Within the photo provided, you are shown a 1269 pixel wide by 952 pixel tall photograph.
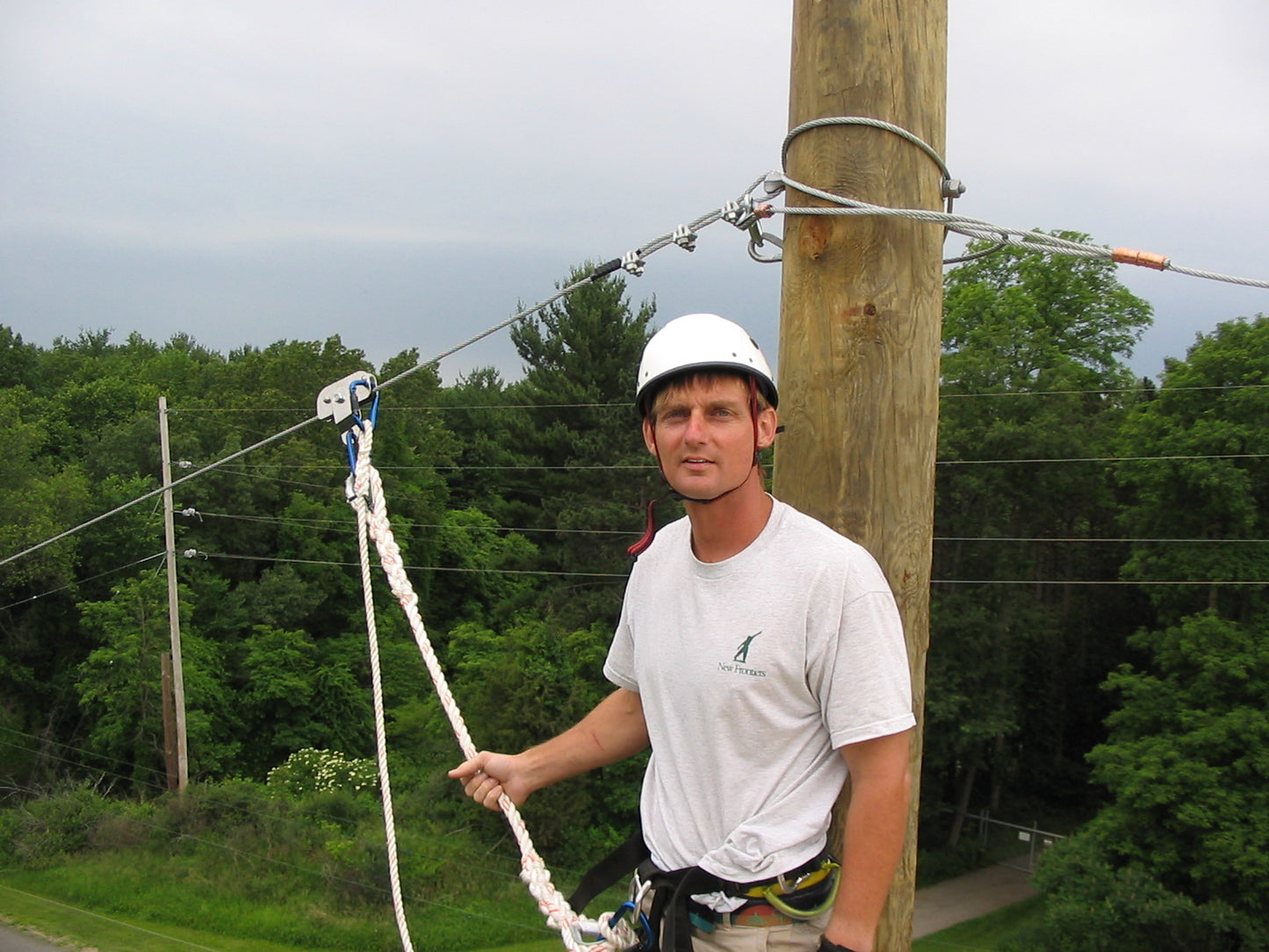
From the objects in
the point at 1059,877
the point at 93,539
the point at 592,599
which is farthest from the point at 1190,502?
the point at 93,539

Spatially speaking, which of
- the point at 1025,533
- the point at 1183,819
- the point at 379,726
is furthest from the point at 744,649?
the point at 1025,533

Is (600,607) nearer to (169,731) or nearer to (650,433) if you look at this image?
(169,731)

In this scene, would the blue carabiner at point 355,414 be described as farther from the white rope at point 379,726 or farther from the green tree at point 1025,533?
the green tree at point 1025,533

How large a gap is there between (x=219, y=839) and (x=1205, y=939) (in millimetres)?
17530

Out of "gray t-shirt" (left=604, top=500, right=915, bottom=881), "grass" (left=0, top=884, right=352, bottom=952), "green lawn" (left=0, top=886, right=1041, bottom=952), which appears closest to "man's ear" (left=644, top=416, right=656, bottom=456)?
"gray t-shirt" (left=604, top=500, right=915, bottom=881)

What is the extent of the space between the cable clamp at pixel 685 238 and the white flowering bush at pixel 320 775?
75.0ft

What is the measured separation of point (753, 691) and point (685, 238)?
4.38 feet

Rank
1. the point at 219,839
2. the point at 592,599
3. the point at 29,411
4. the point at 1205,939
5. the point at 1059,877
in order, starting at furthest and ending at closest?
1. the point at 29,411
2. the point at 592,599
3. the point at 219,839
4. the point at 1059,877
5. the point at 1205,939

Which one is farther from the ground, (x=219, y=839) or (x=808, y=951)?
(x=808, y=951)

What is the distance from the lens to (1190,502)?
63.0 ft

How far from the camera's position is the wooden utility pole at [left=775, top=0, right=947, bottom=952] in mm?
1908

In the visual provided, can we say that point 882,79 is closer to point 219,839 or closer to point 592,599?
point 219,839

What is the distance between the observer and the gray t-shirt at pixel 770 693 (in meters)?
1.58

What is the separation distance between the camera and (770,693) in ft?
5.35
